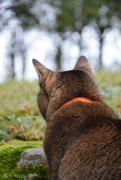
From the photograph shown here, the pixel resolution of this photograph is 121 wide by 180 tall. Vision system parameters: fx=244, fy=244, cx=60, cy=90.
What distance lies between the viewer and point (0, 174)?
2.38 meters

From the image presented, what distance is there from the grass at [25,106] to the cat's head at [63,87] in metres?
1.08

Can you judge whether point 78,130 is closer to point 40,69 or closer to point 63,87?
point 63,87

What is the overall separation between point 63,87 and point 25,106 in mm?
2111

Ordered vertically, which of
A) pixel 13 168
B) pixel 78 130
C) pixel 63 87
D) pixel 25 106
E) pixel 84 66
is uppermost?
pixel 84 66

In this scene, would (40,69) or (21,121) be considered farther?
(21,121)

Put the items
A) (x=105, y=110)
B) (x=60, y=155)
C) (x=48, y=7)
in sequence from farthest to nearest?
1. (x=48, y=7)
2. (x=105, y=110)
3. (x=60, y=155)

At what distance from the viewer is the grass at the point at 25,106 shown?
3537 millimetres

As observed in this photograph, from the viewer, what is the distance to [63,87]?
92.0 inches

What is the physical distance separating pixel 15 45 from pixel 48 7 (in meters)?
3.34

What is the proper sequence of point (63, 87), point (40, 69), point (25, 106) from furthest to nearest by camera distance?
point (25, 106)
point (40, 69)
point (63, 87)

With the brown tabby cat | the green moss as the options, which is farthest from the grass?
the brown tabby cat

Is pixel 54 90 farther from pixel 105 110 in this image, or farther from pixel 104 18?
pixel 104 18

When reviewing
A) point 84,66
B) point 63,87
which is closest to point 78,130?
point 63,87

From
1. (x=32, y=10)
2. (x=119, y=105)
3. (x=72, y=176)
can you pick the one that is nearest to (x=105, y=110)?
(x=72, y=176)
